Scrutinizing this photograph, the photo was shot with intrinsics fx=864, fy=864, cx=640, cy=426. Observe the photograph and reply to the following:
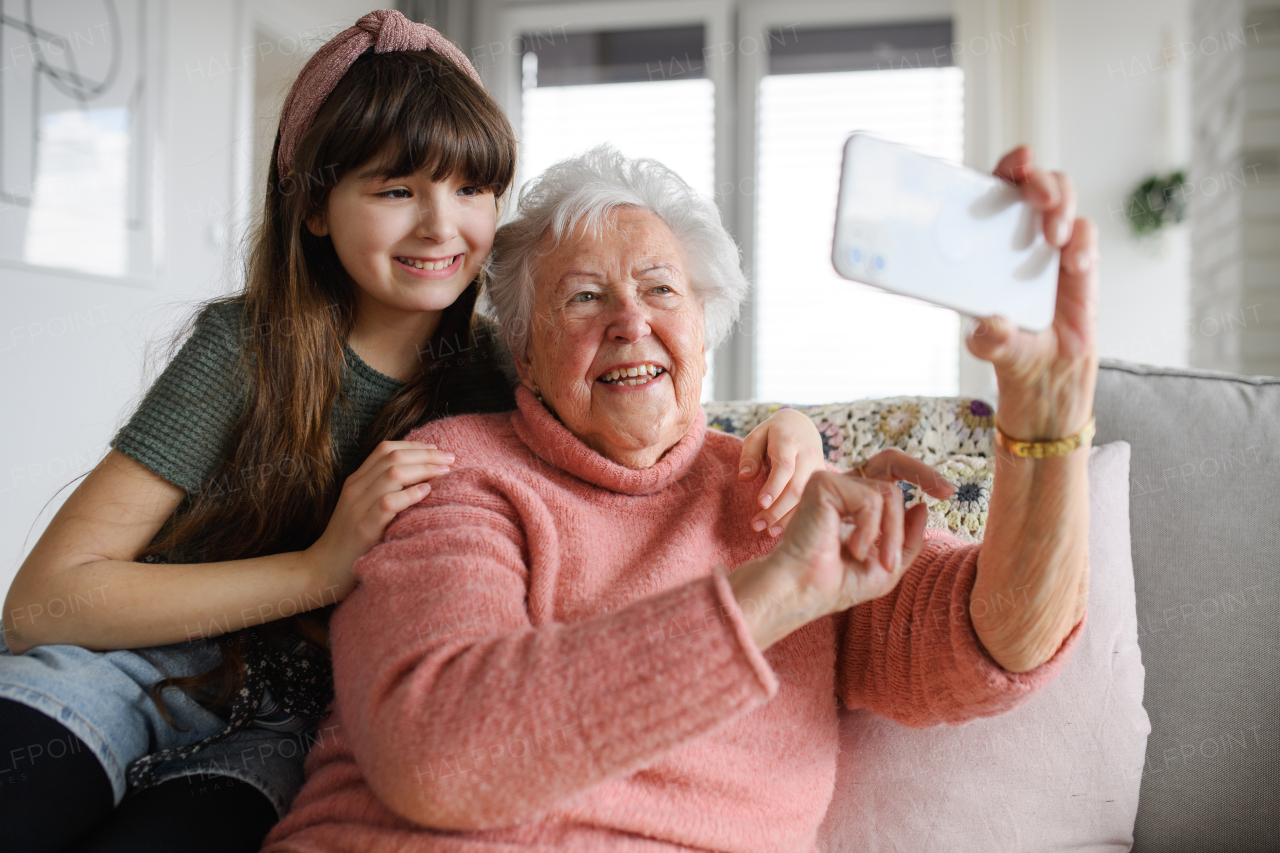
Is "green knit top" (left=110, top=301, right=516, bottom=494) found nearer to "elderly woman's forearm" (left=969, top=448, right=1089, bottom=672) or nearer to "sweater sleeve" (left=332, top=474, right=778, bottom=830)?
"sweater sleeve" (left=332, top=474, right=778, bottom=830)

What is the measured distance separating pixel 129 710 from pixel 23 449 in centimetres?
161

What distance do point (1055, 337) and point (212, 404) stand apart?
42.5 inches

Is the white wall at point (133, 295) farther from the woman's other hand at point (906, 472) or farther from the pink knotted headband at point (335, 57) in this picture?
the woman's other hand at point (906, 472)

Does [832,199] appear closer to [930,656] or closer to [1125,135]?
[1125,135]

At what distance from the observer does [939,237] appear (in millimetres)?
703

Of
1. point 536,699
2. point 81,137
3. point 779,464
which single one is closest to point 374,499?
point 536,699

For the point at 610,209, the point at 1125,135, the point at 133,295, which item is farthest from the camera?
the point at 1125,135

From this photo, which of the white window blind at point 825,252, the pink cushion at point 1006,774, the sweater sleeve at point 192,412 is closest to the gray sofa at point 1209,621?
the pink cushion at point 1006,774

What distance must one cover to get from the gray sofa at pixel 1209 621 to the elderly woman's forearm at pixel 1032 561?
47 centimetres

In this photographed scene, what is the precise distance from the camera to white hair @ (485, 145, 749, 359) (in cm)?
126

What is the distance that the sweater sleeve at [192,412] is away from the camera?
1188 mm

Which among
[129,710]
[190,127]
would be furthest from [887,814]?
[190,127]

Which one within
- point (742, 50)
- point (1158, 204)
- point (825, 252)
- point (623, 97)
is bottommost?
point (825, 252)

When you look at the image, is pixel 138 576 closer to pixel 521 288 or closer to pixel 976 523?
pixel 521 288
